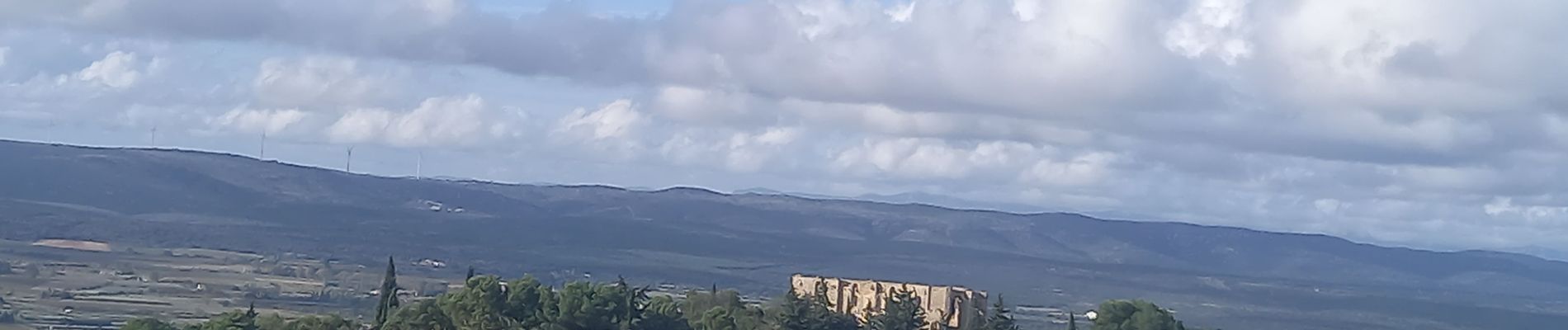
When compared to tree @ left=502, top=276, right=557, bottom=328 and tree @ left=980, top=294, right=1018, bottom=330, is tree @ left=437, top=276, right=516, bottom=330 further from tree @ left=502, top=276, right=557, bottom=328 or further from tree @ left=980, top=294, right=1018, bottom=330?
tree @ left=980, top=294, right=1018, bottom=330

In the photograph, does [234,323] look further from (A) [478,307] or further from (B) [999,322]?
(B) [999,322]

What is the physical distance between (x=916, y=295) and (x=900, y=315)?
3.97 m

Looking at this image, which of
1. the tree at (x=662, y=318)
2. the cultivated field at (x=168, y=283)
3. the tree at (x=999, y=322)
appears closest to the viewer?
the tree at (x=662, y=318)

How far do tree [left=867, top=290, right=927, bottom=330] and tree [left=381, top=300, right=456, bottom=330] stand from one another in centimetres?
1394

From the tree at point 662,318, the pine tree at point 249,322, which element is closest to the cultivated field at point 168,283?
the tree at point 662,318

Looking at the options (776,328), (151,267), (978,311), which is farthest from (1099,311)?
(151,267)

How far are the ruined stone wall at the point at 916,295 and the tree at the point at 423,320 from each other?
635 inches

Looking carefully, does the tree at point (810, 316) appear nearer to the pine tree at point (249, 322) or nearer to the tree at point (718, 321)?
the tree at point (718, 321)

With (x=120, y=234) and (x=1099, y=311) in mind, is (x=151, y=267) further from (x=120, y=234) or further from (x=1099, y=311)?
(x=1099, y=311)

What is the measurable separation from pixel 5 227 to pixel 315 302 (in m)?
69.0

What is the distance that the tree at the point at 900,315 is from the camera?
229 feet

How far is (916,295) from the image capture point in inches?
2928

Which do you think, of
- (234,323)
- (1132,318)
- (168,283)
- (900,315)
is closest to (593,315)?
(234,323)

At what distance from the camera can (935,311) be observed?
2916 inches
